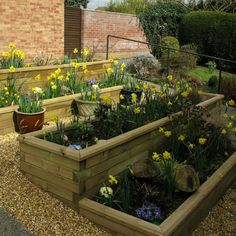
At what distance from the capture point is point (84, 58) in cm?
860

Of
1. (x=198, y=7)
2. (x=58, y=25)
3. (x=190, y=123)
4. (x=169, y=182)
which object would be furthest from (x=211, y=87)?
(x=198, y=7)

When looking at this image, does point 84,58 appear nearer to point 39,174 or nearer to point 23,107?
point 23,107

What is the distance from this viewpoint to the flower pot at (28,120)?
5598 millimetres

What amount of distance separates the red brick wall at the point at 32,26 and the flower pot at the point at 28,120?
4852mm

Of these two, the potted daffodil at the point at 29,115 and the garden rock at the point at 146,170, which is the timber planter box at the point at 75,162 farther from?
the potted daffodil at the point at 29,115

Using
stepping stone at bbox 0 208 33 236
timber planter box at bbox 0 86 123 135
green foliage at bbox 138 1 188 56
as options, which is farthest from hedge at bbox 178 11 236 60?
stepping stone at bbox 0 208 33 236

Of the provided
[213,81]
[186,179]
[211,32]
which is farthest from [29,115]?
[211,32]

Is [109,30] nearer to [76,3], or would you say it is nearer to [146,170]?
[76,3]

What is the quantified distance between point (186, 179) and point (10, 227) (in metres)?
1.73

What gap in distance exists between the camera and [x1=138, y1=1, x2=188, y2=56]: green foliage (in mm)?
18141

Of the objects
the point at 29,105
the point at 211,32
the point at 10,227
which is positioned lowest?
the point at 10,227

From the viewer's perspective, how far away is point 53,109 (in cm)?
645

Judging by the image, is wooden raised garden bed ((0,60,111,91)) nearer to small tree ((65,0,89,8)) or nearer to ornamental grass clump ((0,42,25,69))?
ornamental grass clump ((0,42,25,69))

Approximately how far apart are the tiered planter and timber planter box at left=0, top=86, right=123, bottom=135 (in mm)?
1509
